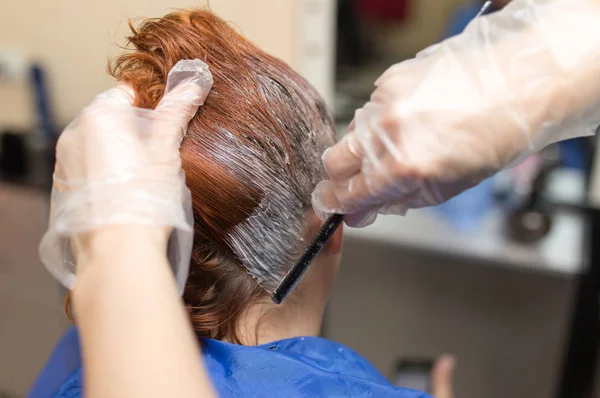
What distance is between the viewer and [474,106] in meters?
0.57

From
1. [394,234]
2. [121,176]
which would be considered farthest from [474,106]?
[394,234]

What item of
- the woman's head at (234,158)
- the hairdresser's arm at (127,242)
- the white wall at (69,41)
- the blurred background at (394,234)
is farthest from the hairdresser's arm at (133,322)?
the white wall at (69,41)

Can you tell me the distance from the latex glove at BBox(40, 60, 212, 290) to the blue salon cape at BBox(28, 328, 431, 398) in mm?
173

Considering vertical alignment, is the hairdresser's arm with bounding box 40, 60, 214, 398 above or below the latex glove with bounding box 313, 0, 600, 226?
below

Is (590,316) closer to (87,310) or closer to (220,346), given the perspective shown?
(220,346)

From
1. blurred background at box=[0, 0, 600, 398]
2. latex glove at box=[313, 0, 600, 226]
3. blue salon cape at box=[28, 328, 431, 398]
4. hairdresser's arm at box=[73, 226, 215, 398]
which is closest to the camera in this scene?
hairdresser's arm at box=[73, 226, 215, 398]

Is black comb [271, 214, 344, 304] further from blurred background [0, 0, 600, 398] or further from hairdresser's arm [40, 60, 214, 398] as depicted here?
blurred background [0, 0, 600, 398]

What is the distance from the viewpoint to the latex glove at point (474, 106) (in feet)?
1.87

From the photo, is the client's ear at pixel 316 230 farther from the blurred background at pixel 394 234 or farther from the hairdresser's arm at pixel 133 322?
the blurred background at pixel 394 234

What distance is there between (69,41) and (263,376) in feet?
5.49

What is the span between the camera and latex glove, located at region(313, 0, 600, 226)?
0.57 metres

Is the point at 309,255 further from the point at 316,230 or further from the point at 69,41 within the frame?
the point at 69,41

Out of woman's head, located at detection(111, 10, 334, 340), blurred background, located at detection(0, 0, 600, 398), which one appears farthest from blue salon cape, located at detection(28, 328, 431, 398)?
blurred background, located at detection(0, 0, 600, 398)

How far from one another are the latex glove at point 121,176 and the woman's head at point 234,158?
0.06 metres
